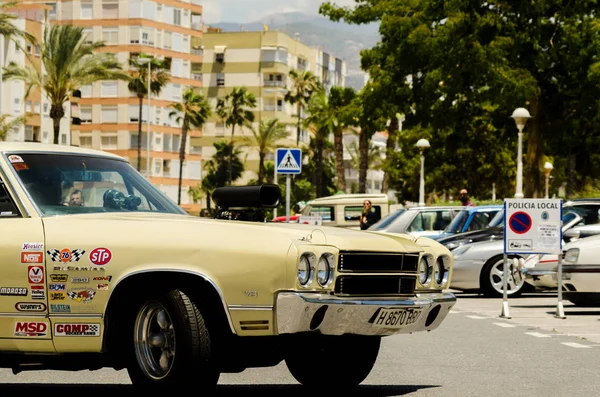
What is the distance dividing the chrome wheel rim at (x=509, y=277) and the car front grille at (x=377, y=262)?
1608 cm

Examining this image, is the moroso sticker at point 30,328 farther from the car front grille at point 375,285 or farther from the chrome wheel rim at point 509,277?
the chrome wheel rim at point 509,277

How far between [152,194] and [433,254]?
1.91 meters

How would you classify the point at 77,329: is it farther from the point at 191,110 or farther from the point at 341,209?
the point at 191,110

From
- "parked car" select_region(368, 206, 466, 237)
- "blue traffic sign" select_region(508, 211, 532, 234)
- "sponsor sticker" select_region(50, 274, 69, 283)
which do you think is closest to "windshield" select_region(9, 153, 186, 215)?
"sponsor sticker" select_region(50, 274, 69, 283)

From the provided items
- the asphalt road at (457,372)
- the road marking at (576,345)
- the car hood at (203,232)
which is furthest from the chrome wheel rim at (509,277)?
the car hood at (203,232)

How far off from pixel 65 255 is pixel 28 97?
10002 centimetres

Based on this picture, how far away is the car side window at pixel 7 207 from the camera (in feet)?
30.4

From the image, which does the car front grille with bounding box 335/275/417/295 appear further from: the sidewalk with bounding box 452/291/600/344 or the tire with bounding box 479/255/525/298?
the tire with bounding box 479/255/525/298

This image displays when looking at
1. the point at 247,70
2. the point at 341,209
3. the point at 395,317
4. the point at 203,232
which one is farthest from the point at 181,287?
the point at 247,70

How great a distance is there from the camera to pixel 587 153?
56.4 metres

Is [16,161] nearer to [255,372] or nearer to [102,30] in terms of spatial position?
[255,372]

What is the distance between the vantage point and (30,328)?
8.97m

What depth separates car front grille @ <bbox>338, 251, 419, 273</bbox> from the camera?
8.70 metres

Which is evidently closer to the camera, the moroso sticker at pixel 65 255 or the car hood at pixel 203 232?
the car hood at pixel 203 232
